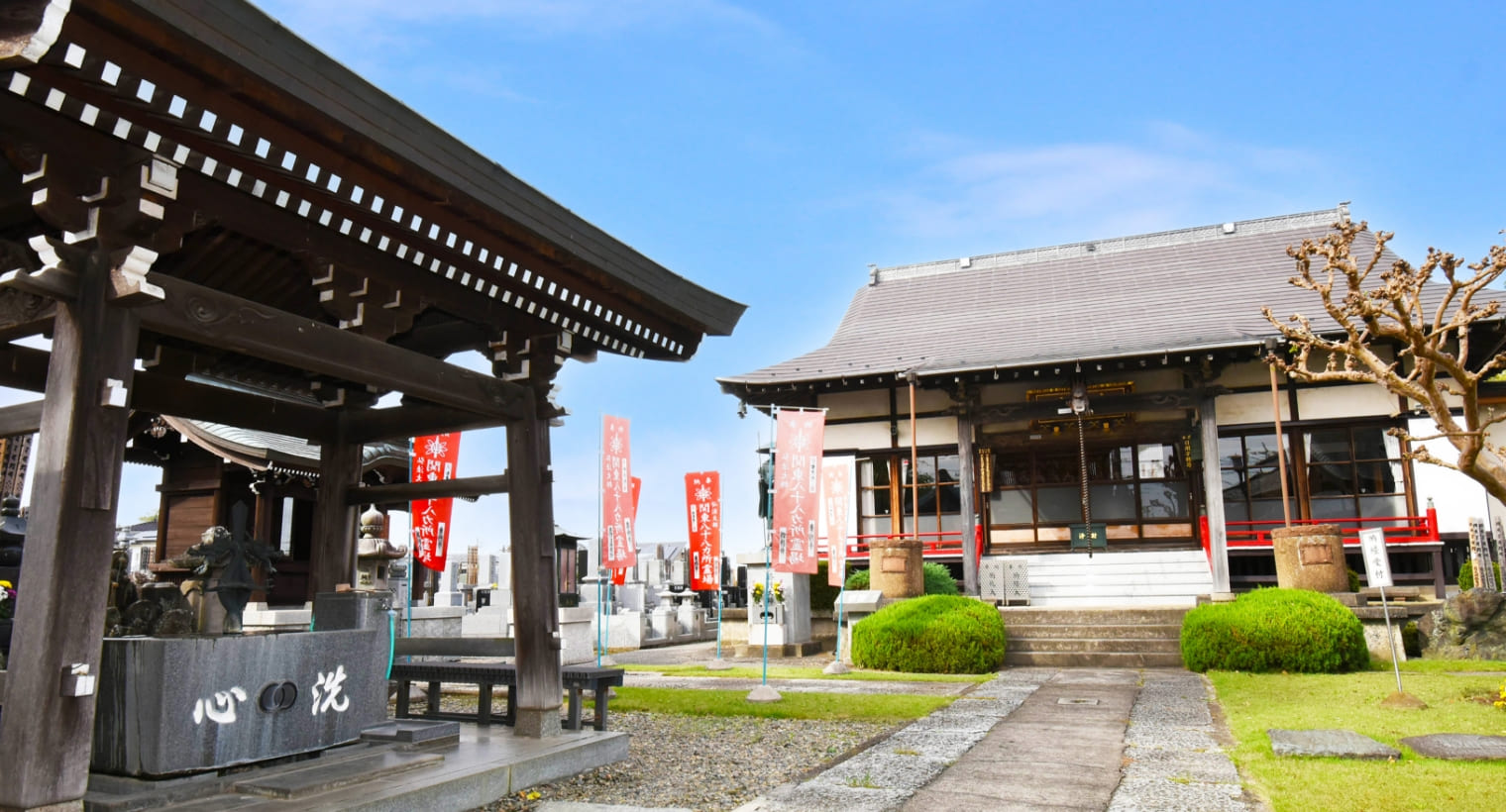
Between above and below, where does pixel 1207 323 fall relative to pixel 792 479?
above

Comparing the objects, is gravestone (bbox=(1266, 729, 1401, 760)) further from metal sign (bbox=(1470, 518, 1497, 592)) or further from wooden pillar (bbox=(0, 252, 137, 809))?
metal sign (bbox=(1470, 518, 1497, 592))

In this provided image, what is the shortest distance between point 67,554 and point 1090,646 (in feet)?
40.3

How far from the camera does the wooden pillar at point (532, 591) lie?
21.4 ft

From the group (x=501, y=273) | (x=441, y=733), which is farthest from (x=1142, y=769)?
(x=501, y=273)

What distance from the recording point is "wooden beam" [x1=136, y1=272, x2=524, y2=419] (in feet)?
14.7

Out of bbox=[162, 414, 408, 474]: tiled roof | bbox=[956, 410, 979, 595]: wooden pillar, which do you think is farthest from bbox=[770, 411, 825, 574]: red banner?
bbox=[162, 414, 408, 474]: tiled roof

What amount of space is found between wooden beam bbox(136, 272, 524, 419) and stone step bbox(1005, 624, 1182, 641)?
31.5ft

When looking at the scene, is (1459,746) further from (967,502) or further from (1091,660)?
(967,502)

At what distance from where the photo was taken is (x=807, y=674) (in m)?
12.4

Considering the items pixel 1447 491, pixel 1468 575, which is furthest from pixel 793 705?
pixel 1447 491

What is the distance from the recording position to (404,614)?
16.0 meters

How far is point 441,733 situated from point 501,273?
2.99m

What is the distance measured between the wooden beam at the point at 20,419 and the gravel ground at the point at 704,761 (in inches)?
122

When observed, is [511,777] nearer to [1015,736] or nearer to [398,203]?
[398,203]
